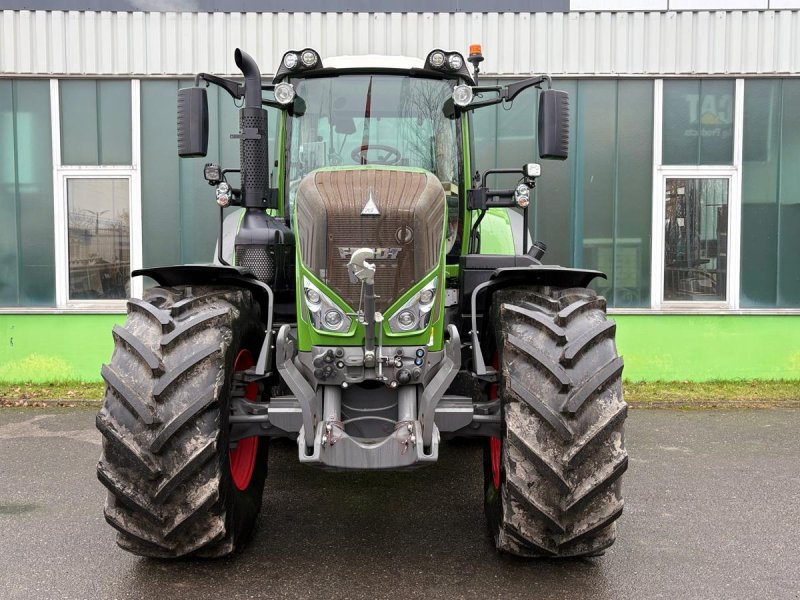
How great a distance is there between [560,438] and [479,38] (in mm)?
6201

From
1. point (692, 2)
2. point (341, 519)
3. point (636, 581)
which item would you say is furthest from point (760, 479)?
point (692, 2)

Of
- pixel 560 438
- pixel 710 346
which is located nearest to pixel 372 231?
pixel 560 438

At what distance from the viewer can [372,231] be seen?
3182 millimetres

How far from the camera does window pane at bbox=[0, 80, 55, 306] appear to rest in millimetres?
8203

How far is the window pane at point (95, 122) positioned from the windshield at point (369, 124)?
15.6 ft

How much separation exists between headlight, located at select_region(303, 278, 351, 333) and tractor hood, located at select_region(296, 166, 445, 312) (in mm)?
61

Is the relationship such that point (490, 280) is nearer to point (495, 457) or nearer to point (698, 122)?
point (495, 457)

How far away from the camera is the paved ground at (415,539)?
10.7 ft

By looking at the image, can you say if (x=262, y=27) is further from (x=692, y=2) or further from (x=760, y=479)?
(x=760, y=479)

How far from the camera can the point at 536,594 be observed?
3.17 meters

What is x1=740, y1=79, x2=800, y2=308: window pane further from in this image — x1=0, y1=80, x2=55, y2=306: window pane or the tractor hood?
x1=0, y1=80, x2=55, y2=306: window pane

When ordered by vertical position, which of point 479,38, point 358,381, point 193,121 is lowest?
point 358,381

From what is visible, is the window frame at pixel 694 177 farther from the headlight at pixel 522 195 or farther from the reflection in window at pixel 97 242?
the reflection in window at pixel 97 242

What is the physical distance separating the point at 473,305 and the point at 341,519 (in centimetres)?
150
